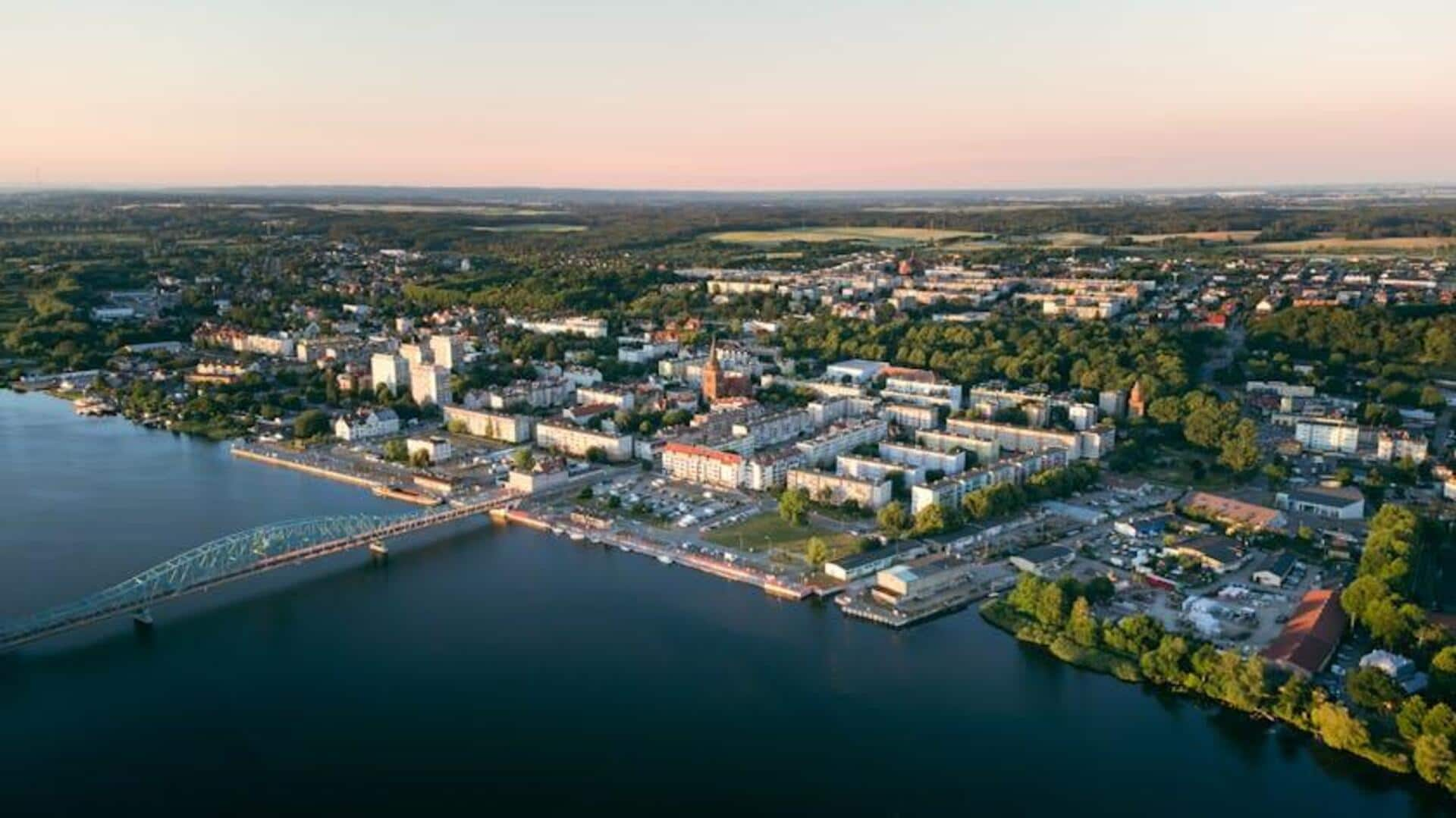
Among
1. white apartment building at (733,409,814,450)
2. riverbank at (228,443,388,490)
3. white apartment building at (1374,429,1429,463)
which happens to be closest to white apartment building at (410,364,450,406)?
riverbank at (228,443,388,490)

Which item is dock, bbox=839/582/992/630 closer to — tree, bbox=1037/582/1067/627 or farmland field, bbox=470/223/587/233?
tree, bbox=1037/582/1067/627

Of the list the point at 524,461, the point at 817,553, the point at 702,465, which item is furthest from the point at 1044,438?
the point at 524,461

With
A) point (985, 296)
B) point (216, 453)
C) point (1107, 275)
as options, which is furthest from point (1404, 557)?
point (1107, 275)

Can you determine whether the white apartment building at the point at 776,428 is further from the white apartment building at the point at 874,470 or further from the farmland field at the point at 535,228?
the farmland field at the point at 535,228

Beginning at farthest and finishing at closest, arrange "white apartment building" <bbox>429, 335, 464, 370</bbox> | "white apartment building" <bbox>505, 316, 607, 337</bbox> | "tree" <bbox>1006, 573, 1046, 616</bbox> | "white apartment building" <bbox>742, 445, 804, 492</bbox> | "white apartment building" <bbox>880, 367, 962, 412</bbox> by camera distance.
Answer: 1. "white apartment building" <bbox>505, 316, 607, 337</bbox>
2. "white apartment building" <bbox>429, 335, 464, 370</bbox>
3. "white apartment building" <bbox>880, 367, 962, 412</bbox>
4. "white apartment building" <bbox>742, 445, 804, 492</bbox>
5. "tree" <bbox>1006, 573, 1046, 616</bbox>

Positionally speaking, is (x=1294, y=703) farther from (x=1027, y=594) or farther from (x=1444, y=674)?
(x=1027, y=594)
